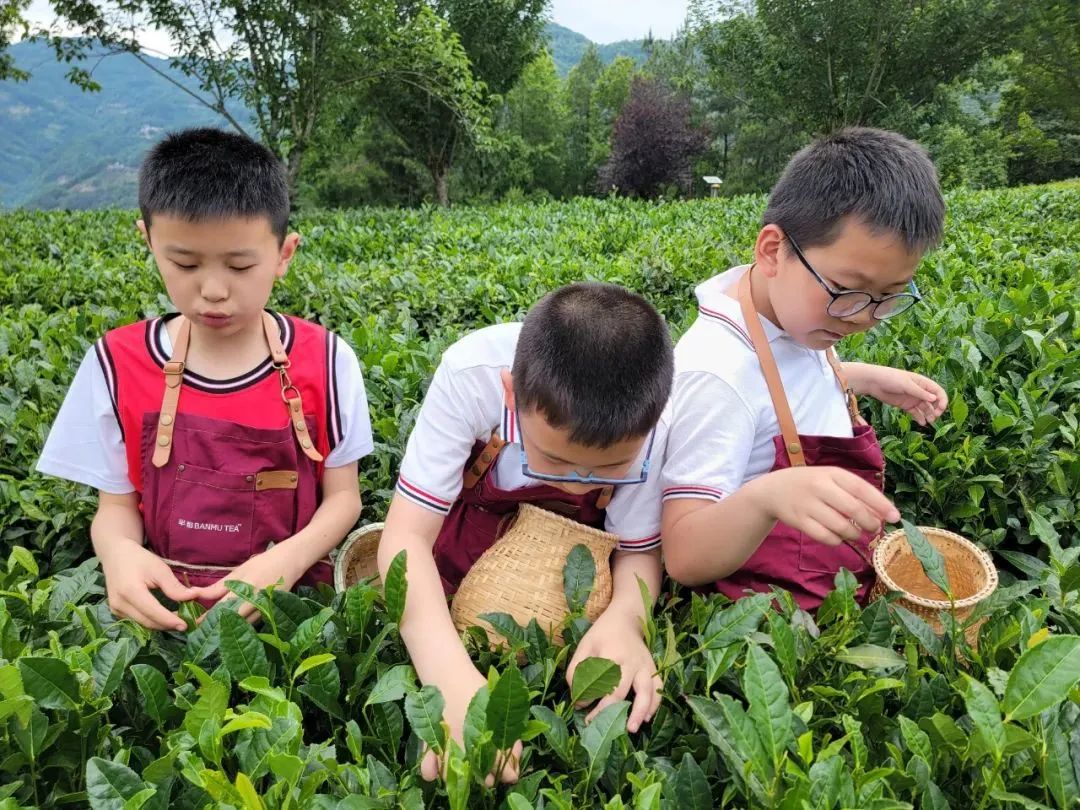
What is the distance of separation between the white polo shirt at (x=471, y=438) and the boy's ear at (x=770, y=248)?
555 millimetres

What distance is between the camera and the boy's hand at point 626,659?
1349 millimetres

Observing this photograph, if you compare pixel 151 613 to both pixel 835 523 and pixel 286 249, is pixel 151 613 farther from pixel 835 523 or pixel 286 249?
pixel 835 523

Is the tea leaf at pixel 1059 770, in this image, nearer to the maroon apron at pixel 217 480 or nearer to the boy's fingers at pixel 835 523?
the boy's fingers at pixel 835 523

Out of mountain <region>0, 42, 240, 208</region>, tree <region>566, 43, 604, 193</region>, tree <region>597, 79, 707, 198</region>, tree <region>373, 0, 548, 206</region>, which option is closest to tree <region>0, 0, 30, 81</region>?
tree <region>373, 0, 548, 206</region>

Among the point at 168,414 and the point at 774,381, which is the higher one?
the point at 774,381

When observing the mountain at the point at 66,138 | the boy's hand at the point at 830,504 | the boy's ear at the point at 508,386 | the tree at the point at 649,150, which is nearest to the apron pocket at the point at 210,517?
the boy's ear at the point at 508,386

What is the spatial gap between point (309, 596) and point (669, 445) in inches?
34.2

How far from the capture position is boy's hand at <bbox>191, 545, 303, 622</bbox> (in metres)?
1.73

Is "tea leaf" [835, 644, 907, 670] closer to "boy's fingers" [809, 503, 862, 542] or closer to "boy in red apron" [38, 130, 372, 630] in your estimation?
"boy's fingers" [809, 503, 862, 542]

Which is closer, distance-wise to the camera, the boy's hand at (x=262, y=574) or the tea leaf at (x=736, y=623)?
the tea leaf at (x=736, y=623)

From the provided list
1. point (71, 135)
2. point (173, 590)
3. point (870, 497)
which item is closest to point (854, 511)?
point (870, 497)

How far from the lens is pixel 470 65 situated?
1950cm

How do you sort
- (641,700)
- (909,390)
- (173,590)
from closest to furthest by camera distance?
(641,700) < (173,590) < (909,390)

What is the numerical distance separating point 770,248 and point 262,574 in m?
1.46
